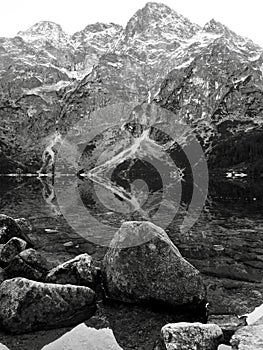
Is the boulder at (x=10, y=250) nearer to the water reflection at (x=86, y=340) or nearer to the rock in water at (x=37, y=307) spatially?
the rock in water at (x=37, y=307)

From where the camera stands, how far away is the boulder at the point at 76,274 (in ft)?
72.4

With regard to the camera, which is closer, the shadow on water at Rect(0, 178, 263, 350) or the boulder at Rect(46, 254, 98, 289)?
the shadow on water at Rect(0, 178, 263, 350)

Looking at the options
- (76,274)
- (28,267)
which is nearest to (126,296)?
(76,274)

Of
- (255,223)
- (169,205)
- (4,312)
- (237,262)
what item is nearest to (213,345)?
(4,312)

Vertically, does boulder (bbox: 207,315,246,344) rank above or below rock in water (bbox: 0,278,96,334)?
above

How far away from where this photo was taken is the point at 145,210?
5947 cm

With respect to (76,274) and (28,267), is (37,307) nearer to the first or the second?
(76,274)

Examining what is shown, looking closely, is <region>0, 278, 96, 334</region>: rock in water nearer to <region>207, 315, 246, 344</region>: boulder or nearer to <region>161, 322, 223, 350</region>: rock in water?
<region>161, 322, 223, 350</region>: rock in water

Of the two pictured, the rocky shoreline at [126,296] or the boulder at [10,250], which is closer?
the rocky shoreline at [126,296]

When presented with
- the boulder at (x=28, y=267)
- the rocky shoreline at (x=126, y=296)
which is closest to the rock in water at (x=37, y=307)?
the rocky shoreline at (x=126, y=296)

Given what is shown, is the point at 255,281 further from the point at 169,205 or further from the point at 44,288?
the point at 169,205

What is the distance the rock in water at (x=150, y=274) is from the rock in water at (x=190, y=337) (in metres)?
4.33

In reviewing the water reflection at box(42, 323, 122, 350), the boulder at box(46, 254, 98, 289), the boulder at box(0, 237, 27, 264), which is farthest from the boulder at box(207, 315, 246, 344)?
the boulder at box(0, 237, 27, 264)

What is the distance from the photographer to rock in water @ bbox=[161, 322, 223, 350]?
48.3ft
